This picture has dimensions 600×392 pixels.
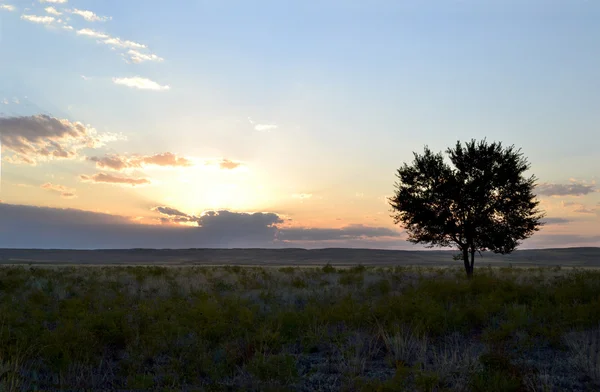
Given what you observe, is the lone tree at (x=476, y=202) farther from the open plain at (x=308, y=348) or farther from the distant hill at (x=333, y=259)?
the distant hill at (x=333, y=259)

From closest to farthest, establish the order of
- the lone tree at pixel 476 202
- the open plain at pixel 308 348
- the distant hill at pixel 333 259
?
the open plain at pixel 308 348, the lone tree at pixel 476 202, the distant hill at pixel 333 259

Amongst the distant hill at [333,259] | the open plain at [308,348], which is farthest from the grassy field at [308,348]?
the distant hill at [333,259]

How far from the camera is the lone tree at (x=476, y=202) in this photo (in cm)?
2788

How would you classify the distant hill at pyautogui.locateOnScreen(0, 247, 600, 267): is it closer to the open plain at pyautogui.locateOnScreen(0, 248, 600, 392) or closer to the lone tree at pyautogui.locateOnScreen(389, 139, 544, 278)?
the lone tree at pyautogui.locateOnScreen(389, 139, 544, 278)

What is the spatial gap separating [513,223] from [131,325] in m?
23.6

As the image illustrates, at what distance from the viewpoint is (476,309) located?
1282cm

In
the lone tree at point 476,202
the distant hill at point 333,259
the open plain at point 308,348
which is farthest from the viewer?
the distant hill at point 333,259

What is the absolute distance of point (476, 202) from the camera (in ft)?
91.8

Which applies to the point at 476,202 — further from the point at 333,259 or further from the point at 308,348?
the point at 333,259

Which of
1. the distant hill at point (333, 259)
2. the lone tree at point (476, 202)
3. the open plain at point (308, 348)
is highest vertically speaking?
the lone tree at point (476, 202)

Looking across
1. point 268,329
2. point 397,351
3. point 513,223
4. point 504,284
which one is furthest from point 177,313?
point 513,223

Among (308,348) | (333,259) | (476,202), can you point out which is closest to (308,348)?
(308,348)

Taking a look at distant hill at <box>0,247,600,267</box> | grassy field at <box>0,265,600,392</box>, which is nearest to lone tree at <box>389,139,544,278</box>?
grassy field at <box>0,265,600,392</box>

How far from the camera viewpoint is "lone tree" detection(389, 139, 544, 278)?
2788cm
